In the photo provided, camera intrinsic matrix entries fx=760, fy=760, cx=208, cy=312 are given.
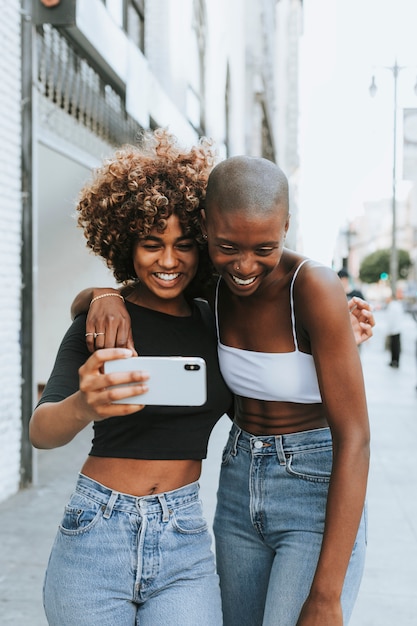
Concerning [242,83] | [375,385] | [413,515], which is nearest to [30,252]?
[413,515]

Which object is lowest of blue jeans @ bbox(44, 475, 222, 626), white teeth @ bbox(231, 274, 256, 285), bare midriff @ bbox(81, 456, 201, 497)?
blue jeans @ bbox(44, 475, 222, 626)

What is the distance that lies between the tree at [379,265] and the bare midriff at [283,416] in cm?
9087

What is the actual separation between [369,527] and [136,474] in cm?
400

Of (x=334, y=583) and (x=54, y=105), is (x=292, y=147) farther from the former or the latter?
(x=334, y=583)

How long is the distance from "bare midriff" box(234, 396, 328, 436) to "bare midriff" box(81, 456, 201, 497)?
29 centimetres

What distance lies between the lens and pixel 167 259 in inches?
81.0

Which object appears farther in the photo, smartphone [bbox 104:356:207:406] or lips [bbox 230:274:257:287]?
lips [bbox 230:274:257:287]

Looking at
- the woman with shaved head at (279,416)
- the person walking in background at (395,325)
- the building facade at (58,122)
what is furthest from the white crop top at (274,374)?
the person walking in background at (395,325)

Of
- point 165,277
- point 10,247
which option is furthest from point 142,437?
point 10,247

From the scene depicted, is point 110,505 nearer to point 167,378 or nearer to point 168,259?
point 167,378

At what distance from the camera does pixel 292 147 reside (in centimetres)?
6719

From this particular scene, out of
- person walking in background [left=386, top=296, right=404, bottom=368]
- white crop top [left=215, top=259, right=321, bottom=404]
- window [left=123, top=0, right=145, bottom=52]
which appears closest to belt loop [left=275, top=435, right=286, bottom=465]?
white crop top [left=215, top=259, right=321, bottom=404]

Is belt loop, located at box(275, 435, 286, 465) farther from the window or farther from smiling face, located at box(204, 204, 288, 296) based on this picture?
the window

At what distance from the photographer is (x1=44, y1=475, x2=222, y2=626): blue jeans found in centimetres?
187
